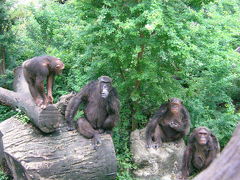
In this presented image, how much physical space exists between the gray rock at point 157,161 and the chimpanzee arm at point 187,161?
498 mm

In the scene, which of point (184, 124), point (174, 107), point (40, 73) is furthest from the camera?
point (184, 124)

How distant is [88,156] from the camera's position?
680cm

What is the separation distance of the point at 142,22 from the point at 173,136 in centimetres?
315

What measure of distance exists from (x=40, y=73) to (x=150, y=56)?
3102mm

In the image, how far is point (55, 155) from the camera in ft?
21.6

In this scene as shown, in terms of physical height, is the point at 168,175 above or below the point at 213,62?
below

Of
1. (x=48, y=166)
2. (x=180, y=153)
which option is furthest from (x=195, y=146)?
(x=48, y=166)

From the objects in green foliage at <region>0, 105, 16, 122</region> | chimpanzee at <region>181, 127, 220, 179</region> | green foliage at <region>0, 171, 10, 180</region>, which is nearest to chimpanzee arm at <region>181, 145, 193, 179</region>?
chimpanzee at <region>181, 127, 220, 179</region>

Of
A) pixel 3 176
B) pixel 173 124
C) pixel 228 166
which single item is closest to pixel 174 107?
pixel 173 124

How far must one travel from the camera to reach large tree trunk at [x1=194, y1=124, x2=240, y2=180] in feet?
5.75

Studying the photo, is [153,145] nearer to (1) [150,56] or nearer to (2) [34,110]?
(1) [150,56]

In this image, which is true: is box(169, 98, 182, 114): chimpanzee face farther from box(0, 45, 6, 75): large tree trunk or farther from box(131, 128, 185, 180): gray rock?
box(0, 45, 6, 75): large tree trunk

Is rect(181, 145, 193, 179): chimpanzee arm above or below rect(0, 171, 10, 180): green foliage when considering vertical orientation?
above

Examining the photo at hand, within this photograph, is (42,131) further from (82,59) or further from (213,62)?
(213,62)
